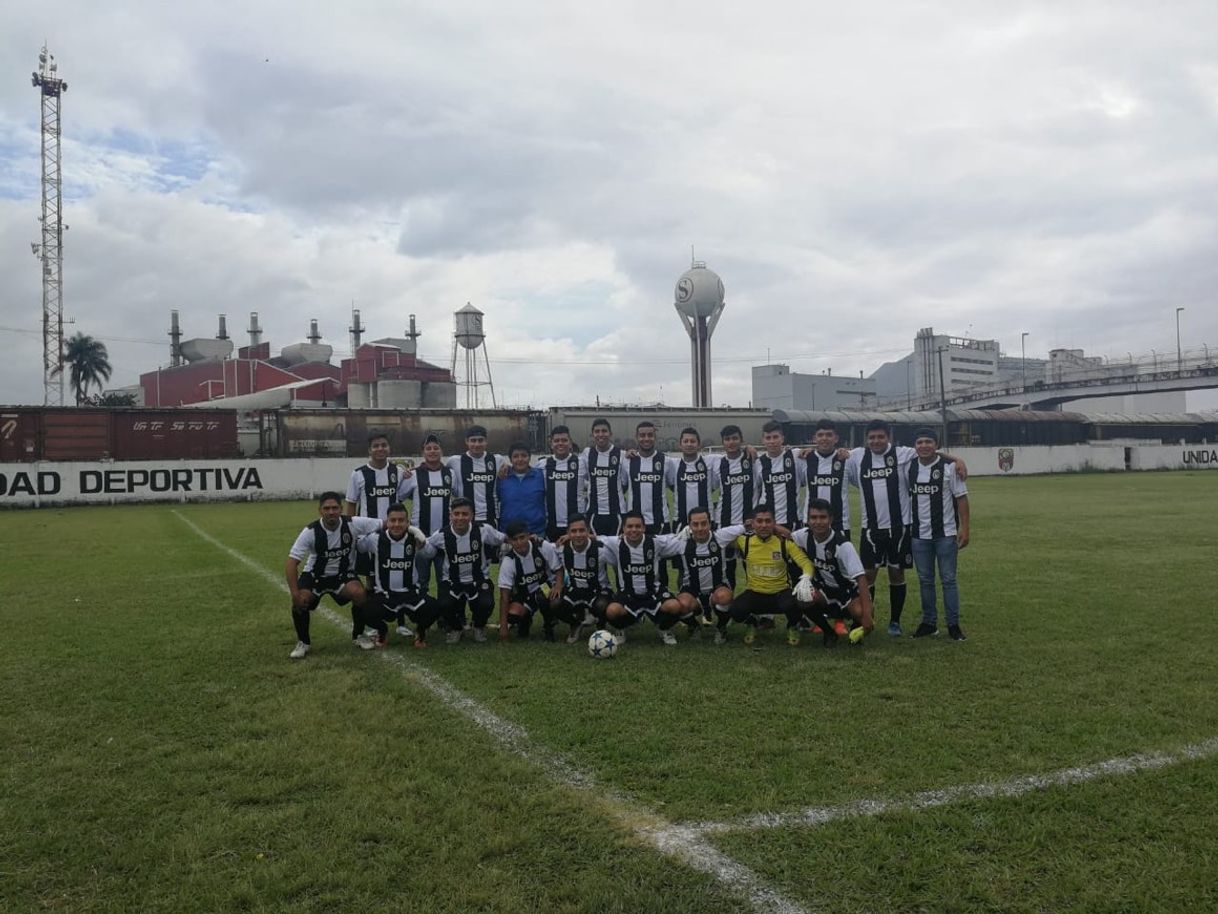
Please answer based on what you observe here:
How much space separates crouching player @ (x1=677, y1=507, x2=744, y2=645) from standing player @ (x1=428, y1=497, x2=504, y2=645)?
1.71 m

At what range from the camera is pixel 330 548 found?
6.88 m

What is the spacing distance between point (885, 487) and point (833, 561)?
85cm

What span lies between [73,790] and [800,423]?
40.0 meters

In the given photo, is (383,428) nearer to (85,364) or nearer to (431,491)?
(431,491)

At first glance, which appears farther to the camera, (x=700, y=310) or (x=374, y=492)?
(x=700, y=310)

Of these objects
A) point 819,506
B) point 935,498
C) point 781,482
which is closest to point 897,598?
point 935,498

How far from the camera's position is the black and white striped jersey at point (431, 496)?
762 cm

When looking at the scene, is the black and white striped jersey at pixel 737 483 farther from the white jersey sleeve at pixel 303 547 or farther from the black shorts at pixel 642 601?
the white jersey sleeve at pixel 303 547

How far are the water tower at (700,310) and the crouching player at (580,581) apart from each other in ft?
170

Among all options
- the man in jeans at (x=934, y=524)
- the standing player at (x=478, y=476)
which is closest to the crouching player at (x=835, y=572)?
the man in jeans at (x=934, y=524)

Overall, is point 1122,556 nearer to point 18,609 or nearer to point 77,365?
point 18,609

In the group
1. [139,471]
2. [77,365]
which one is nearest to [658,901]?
[139,471]

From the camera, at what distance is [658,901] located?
2.88 m

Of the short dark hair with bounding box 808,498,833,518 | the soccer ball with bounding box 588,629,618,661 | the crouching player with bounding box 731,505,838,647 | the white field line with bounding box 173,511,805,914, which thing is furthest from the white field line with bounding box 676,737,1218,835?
the short dark hair with bounding box 808,498,833,518
